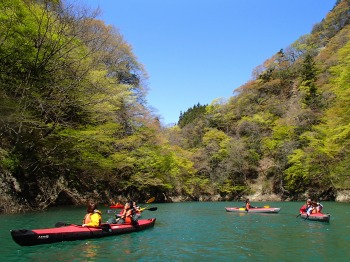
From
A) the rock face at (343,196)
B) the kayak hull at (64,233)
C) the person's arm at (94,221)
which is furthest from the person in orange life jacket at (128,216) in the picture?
the rock face at (343,196)

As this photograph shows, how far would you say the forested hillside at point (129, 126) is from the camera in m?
17.6

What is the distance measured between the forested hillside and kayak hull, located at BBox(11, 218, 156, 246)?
7.13 m

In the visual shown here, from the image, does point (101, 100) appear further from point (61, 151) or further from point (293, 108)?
point (293, 108)

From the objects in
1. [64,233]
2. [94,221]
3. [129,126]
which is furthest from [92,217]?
[129,126]

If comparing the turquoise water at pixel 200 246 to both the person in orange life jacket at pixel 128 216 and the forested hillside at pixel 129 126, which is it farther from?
the forested hillside at pixel 129 126

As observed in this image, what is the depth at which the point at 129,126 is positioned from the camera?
32781 mm

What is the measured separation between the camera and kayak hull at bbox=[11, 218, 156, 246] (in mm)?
9156

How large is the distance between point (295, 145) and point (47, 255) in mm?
36690

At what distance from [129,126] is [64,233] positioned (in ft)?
75.2

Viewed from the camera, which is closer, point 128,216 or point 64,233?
point 64,233

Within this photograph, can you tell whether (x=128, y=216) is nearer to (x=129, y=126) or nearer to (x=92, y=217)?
(x=92, y=217)

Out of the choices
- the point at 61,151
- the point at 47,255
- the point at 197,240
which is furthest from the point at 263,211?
the point at 47,255

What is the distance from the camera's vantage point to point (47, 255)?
8750 millimetres

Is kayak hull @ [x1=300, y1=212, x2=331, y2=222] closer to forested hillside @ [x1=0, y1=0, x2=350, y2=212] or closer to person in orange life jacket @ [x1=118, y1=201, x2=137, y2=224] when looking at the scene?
person in orange life jacket @ [x1=118, y1=201, x2=137, y2=224]
